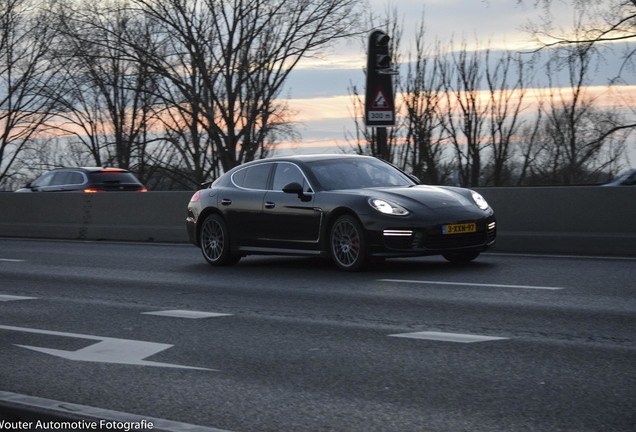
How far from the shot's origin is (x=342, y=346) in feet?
25.5

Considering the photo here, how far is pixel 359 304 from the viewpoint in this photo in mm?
10164

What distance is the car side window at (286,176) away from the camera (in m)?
14.0

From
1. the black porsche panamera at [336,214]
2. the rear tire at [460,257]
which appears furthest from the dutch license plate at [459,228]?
the rear tire at [460,257]

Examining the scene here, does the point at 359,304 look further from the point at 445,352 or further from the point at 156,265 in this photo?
the point at 156,265

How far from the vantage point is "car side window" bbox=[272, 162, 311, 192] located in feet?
46.0

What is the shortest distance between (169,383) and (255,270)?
7.78 meters

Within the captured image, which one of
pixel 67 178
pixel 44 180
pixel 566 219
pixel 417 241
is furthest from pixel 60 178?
pixel 417 241

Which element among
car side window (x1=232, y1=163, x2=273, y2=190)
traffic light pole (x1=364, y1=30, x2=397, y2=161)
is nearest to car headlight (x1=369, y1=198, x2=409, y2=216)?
car side window (x1=232, y1=163, x2=273, y2=190)

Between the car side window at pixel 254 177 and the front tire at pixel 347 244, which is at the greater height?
the car side window at pixel 254 177

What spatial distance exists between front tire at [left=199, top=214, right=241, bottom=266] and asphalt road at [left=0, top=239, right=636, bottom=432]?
121cm

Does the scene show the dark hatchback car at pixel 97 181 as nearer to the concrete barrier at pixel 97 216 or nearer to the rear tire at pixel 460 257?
the concrete barrier at pixel 97 216

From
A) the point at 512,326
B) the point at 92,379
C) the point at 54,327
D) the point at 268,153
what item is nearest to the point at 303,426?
the point at 92,379

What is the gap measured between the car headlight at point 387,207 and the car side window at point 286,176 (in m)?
1.38

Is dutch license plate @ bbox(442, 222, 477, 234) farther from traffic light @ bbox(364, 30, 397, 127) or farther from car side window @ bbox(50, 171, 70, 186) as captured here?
car side window @ bbox(50, 171, 70, 186)
